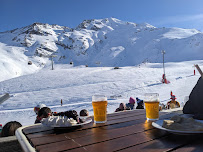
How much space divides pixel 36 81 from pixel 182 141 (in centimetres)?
2048

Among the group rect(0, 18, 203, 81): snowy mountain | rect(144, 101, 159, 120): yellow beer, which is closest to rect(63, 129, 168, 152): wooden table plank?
rect(144, 101, 159, 120): yellow beer

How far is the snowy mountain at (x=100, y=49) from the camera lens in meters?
63.1

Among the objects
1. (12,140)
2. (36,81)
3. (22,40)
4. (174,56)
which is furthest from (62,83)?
(22,40)

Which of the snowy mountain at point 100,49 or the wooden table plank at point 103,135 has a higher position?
the snowy mountain at point 100,49

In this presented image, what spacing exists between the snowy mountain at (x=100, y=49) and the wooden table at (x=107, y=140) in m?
49.7

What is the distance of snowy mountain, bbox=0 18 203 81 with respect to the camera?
6312 centimetres

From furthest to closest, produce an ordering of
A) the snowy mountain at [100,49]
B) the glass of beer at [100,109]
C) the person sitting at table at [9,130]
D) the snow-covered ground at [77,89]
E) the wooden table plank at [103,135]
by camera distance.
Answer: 1. the snowy mountain at [100,49]
2. the snow-covered ground at [77,89]
3. the person sitting at table at [9,130]
4. the glass of beer at [100,109]
5. the wooden table plank at [103,135]

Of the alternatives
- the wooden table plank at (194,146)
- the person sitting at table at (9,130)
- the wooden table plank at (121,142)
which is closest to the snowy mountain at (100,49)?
the person sitting at table at (9,130)

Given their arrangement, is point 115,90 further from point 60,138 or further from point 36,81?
point 60,138

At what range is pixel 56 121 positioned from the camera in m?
1.46

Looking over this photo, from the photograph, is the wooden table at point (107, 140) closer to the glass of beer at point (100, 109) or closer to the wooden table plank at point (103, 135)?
the wooden table plank at point (103, 135)

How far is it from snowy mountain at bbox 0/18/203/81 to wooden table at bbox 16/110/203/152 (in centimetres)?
4966

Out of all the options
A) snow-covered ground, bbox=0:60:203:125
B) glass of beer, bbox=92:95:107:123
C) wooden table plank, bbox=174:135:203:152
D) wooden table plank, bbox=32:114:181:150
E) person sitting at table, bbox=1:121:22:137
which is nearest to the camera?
wooden table plank, bbox=174:135:203:152

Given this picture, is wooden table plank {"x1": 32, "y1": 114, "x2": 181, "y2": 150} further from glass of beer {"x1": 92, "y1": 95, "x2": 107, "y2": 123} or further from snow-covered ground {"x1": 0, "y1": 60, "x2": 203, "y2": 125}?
snow-covered ground {"x1": 0, "y1": 60, "x2": 203, "y2": 125}
